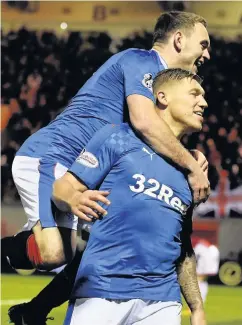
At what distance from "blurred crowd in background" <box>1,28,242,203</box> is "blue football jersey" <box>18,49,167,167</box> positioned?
9.55 meters

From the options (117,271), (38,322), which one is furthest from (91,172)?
(38,322)

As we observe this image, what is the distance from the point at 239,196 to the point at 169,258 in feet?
32.3

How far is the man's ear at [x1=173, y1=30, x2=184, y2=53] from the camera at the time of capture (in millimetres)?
4945

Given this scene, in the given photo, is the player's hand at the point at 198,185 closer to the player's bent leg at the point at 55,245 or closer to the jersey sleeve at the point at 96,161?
the jersey sleeve at the point at 96,161

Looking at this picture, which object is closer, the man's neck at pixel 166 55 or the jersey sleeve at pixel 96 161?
the jersey sleeve at pixel 96 161

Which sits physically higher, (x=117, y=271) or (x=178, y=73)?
(x=178, y=73)

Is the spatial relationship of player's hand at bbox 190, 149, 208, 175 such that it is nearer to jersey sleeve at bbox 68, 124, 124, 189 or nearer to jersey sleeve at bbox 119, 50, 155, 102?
jersey sleeve at bbox 119, 50, 155, 102

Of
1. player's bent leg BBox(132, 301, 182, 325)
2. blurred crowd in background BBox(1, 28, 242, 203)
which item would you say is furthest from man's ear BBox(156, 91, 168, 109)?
blurred crowd in background BBox(1, 28, 242, 203)

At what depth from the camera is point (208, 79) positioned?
16.4m

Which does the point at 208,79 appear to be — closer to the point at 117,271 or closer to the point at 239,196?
the point at 239,196

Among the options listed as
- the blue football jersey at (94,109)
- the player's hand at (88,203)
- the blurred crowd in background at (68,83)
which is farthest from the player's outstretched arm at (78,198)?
the blurred crowd in background at (68,83)

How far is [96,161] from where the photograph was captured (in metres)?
3.55

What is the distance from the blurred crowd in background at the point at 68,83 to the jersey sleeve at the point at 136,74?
9742 millimetres

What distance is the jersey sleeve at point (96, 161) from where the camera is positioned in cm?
354
